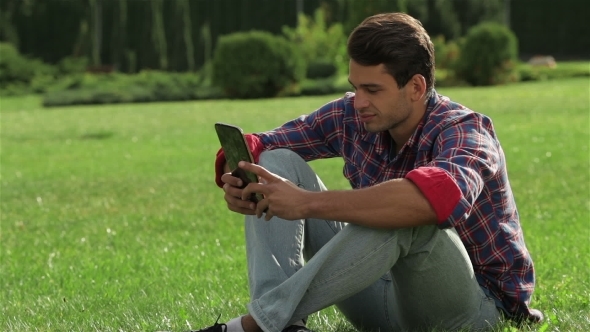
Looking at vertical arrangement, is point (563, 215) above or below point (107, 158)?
above

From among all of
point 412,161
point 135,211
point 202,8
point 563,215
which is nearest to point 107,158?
point 135,211

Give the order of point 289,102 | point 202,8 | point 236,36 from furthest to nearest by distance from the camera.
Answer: point 202,8 → point 236,36 → point 289,102

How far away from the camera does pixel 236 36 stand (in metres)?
30.1

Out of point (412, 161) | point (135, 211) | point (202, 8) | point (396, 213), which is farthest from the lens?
point (202, 8)

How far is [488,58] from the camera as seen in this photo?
31156mm

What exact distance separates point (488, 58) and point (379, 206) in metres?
28.4

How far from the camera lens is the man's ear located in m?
3.89

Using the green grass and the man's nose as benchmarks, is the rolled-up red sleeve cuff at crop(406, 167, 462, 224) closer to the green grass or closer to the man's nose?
the man's nose

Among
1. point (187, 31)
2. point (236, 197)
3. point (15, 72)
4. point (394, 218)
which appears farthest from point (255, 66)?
point (394, 218)

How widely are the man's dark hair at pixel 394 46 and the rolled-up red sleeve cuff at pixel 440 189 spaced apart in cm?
50

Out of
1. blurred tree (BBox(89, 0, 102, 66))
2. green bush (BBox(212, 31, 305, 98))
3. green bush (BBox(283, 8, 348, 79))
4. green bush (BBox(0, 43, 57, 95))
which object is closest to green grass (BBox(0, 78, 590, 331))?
green bush (BBox(212, 31, 305, 98))

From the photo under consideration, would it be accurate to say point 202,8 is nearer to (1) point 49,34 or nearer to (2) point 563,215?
(1) point 49,34

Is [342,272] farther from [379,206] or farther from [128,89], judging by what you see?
[128,89]

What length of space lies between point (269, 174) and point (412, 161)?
62 cm
